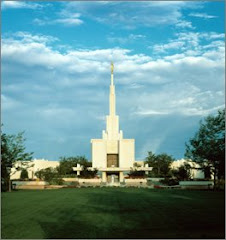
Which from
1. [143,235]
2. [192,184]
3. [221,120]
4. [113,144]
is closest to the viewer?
[143,235]

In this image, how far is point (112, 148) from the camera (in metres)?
78.2

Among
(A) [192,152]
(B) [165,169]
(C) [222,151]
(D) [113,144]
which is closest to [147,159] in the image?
(B) [165,169]

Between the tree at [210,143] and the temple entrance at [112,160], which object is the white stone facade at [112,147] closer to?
the temple entrance at [112,160]

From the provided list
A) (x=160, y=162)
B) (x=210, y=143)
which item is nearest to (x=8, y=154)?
(x=210, y=143)

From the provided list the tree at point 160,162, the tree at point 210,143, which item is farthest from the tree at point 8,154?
the tree at point 160,162

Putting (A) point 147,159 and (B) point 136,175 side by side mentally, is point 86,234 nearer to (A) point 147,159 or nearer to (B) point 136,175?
(B) point 136,175

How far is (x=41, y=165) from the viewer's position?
9894 cm

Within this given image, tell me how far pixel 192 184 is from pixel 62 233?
3656 cm

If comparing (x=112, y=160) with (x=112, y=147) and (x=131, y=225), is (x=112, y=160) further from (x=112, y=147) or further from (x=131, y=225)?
A: (x=131, y=225)

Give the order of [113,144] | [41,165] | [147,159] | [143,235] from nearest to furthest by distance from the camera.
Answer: [143,235]
[113,144]
[147,159]
[41,165]

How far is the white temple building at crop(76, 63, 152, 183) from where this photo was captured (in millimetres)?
76194

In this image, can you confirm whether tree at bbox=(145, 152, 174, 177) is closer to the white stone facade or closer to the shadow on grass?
the white stone facade

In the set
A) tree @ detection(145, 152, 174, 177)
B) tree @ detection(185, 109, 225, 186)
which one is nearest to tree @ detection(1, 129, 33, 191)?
tree @ detection(185, 109, 225, 186)

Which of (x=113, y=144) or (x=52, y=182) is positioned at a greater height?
(x=113, y=144)
